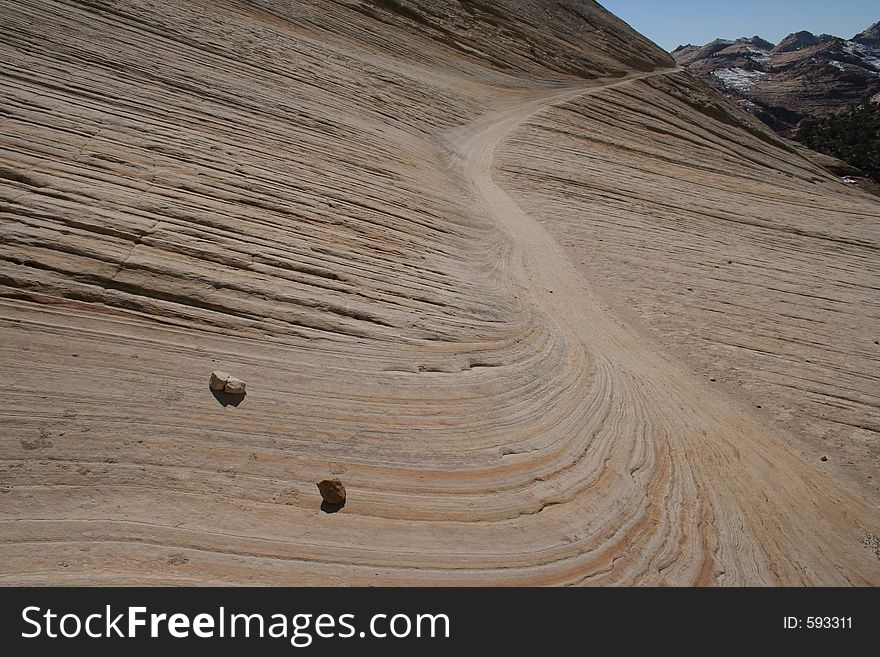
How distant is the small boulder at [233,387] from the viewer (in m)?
4.05

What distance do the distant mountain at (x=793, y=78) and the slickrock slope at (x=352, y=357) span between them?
2255 inches

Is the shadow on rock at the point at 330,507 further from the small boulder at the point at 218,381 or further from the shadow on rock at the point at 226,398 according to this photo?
the small boulder at the point at 218,381

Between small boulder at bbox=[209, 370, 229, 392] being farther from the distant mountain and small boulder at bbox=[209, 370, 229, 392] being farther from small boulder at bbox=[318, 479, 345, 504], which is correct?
the distant mountain

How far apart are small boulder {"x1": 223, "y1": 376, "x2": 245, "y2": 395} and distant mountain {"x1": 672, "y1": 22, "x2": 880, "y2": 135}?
64423 mm

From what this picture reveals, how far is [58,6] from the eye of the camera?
9320 millimetres

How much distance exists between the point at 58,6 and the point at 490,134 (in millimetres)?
11646

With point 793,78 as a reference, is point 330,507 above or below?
below

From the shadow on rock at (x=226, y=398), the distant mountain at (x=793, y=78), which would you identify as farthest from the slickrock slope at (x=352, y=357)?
the distant mountain at (x=793, y=78)

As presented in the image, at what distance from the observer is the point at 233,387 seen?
4.05 metres

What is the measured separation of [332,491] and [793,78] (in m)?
87.3

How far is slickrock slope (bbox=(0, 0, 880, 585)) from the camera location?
A: 11.2 ft

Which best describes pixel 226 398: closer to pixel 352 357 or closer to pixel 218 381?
pixel 218 381

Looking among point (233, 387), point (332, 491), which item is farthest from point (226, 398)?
point (332, 491)

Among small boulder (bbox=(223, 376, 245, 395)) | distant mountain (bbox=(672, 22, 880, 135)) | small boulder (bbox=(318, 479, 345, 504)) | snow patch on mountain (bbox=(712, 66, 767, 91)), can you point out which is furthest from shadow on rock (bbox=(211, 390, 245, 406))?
snow patch on mountain (bbox=(712, 66, 767, 91))
